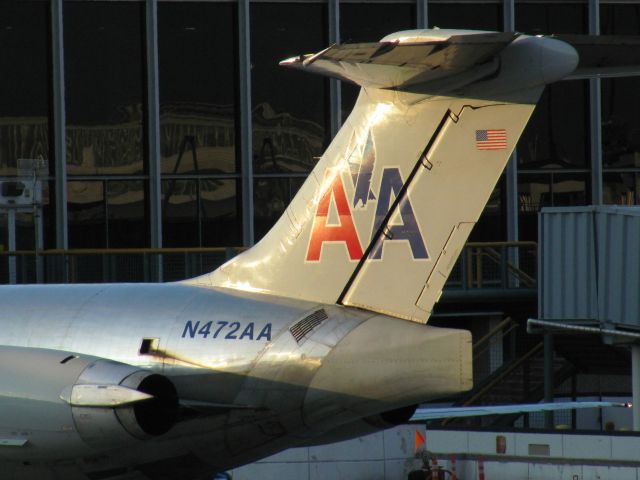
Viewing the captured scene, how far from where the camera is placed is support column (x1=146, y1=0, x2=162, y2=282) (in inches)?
1192

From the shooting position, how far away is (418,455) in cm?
2150

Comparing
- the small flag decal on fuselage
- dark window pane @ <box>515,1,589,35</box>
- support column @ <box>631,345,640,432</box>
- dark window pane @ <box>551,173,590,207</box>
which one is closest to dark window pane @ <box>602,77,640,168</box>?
dark window pane @ <box>551,173,590,207</box>

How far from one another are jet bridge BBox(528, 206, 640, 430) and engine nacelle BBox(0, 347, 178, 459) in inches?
458

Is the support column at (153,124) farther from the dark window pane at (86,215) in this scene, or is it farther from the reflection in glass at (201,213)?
the dark window pane at (86,215)

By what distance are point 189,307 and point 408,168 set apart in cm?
272

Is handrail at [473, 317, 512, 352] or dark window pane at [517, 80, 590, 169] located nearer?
handrail at [473, 317, 512, 352]

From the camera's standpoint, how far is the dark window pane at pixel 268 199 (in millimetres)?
31438

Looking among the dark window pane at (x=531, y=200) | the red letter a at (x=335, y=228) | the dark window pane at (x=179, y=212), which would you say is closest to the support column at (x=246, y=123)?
the dark window pane at (x=179, y=212)

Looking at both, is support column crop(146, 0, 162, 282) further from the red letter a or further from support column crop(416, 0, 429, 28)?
the red letter a

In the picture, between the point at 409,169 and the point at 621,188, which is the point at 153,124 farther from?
the point at 409,169

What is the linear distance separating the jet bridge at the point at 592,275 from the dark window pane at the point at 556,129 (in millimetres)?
8213

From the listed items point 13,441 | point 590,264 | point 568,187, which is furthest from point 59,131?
point 13,441

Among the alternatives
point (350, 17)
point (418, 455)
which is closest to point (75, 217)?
point (350, 17)

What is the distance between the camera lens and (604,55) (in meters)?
12.8
